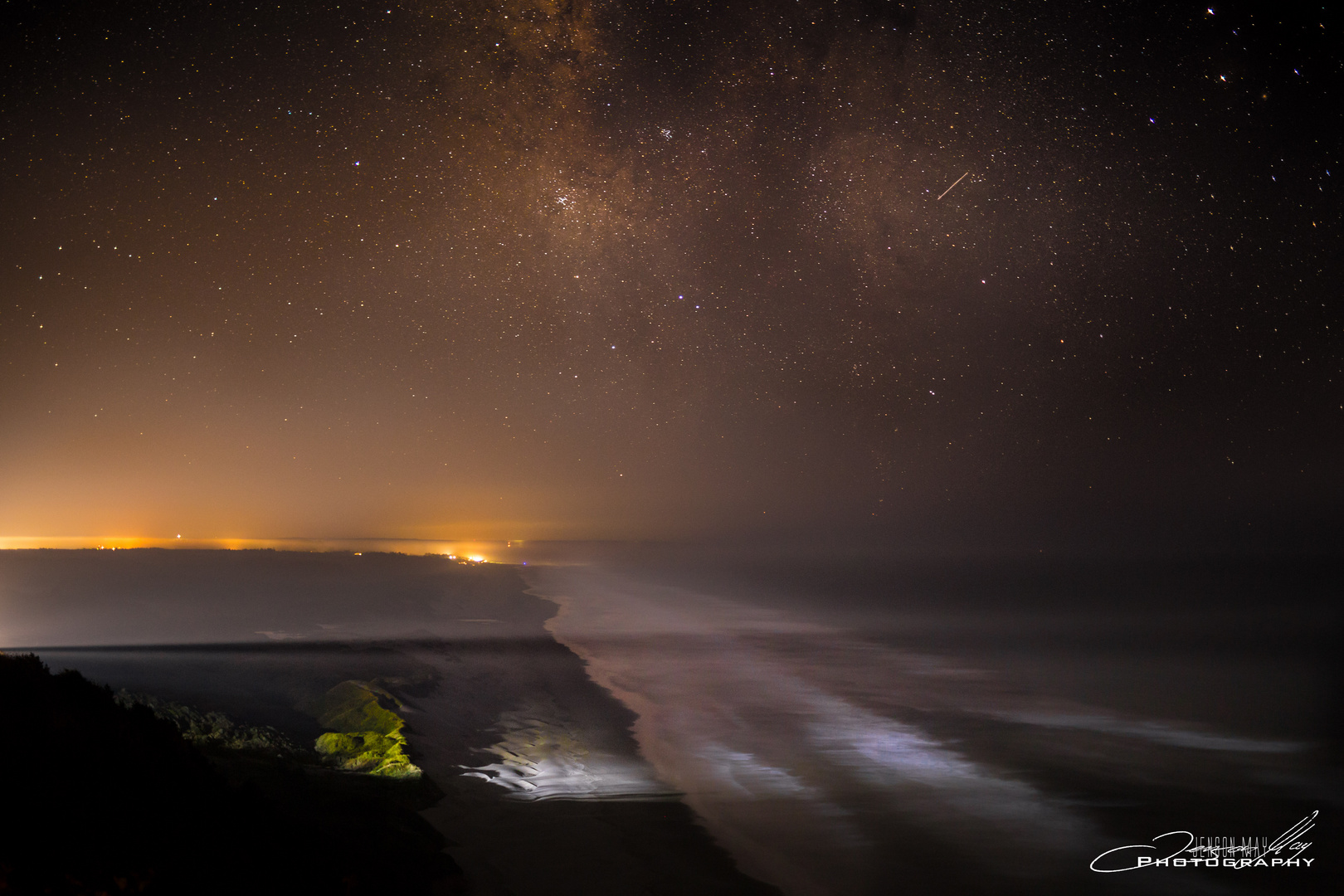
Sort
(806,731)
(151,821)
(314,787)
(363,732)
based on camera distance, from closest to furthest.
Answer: (151,821), (314,787), (363,732), (806,731)

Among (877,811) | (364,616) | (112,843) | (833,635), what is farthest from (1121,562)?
(112,843)

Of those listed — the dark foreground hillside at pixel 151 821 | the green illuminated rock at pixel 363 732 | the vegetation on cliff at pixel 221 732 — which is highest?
the dark foreground hillside at pixel 151 821

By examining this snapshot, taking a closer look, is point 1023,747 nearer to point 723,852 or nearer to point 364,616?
point 723,852

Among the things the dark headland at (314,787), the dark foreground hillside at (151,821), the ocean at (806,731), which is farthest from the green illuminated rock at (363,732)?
the dark foreground hillside at (151,821)

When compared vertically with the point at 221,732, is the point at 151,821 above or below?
above

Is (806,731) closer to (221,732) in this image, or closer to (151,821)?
(221,732)

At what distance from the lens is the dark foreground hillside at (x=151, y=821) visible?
467 centimetres

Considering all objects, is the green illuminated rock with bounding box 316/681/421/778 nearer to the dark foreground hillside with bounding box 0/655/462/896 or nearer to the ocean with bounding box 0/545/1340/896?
the ocean with bounding box 0/545/1340/896

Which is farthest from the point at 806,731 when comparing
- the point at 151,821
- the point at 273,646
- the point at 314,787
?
the point at 273,646

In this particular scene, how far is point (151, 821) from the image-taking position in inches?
207

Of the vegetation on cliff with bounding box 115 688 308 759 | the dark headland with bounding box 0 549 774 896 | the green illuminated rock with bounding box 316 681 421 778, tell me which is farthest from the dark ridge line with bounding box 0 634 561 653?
the vegetation on cliff with bounding box 115 688 308 759

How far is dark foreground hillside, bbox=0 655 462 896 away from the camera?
467cm

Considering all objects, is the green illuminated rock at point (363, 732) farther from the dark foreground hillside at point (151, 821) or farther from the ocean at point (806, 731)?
the dark foreground hillside at point (151, 821)

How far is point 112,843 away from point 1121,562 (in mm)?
125821
